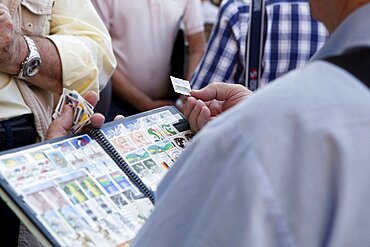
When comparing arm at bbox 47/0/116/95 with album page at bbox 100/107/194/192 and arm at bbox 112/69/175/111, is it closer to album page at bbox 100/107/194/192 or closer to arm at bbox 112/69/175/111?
album page at bbox 100/107/194/192

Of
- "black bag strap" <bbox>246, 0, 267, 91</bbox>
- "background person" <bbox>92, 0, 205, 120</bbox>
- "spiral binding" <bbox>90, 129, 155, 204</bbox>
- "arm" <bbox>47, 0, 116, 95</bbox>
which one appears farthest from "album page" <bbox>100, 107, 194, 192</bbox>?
"background person" <bbox>92, 0, 205, 120</bbox>

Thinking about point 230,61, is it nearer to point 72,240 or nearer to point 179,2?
point 179,2

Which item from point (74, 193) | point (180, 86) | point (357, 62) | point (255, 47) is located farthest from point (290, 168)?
point (255, 47)

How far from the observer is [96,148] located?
1.12 metres

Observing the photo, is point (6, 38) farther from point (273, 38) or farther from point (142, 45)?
point (142, 45)

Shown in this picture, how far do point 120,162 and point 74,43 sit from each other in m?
0.50

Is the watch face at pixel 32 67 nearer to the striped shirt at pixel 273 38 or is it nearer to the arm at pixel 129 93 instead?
the striped shirt at pixel 273 38

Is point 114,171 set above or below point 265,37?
above

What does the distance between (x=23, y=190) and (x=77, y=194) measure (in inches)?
3.4

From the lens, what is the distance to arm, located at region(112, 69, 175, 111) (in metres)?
2.90

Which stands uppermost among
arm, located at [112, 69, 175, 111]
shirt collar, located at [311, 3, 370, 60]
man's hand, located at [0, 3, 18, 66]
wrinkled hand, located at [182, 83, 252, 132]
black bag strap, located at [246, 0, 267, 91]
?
shirt collar, located at [311, 3, 370, 60]

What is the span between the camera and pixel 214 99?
1417 millimetres

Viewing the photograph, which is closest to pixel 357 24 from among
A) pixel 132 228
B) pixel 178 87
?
pixel 132 228

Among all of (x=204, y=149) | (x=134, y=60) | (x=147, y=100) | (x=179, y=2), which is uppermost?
→ (x=204, y=149)
